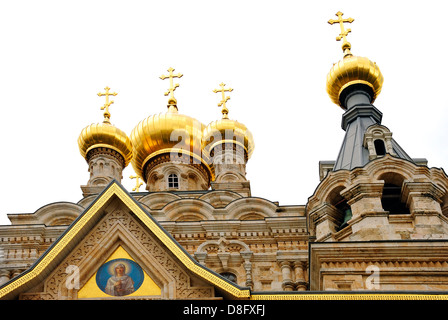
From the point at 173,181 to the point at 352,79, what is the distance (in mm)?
5310

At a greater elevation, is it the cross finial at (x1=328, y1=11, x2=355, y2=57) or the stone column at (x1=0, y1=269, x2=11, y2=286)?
the cross finial at (x1=328, y1=11, x2=355, y2=57)

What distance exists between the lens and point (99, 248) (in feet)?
28.0

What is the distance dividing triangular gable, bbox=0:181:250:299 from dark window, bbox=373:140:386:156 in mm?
5669

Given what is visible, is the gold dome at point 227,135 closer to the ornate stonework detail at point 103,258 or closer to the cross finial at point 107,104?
the cross finial at point 107,104

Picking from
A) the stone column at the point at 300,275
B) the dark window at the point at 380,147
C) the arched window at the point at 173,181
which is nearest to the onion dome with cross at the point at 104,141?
the arched window at the point at 173,181

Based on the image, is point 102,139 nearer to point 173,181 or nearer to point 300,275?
point 173,181

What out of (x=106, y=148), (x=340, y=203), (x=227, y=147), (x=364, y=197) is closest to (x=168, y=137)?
(x=106, y=148)

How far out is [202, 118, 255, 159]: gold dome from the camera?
63.4 ft

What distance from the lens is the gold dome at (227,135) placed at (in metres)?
19.3

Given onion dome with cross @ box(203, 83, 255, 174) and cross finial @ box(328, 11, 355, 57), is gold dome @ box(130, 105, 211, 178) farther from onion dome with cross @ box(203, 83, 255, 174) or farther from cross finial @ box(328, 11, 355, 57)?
cross finial @ box(328, 11, 355, 57)

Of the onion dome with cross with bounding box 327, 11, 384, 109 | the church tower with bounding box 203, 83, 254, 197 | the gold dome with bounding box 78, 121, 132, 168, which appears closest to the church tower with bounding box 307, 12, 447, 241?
the onion dome with cross with bounding box 327, 11, 384, 109
